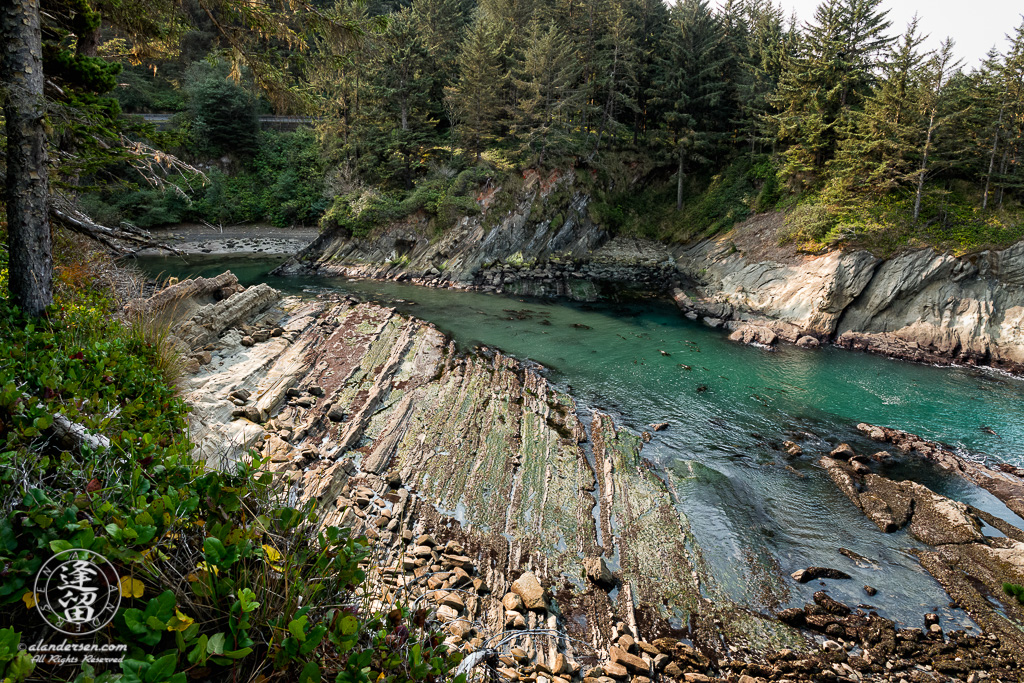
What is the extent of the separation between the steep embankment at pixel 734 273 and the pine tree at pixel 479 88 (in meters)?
4.79

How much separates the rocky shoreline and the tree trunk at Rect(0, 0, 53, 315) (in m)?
3.13

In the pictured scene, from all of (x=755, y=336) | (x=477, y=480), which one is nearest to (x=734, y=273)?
(x=755, y=336)

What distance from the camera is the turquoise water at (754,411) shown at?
29.3 ft

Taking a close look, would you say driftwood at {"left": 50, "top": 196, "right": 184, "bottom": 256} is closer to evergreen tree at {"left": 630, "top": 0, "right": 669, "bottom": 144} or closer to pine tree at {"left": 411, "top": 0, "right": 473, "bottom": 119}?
pine tree at {"left": 411, "top": 0, "right": 473, "bottom": 119}

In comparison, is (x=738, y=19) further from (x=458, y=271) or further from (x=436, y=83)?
(x=458, y=271)

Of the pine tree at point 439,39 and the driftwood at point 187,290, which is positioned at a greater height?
the pine tree at point 439,39

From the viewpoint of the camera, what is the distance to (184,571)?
2514 millimetres

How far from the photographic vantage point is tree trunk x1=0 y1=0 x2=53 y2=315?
574 centimetres

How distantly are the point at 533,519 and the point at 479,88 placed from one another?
31.8 meters

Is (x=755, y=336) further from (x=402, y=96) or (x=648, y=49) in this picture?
(x=402, y=96)

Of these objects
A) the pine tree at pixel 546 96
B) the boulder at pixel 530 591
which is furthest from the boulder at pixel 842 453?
the pine tree at pixel 546 96

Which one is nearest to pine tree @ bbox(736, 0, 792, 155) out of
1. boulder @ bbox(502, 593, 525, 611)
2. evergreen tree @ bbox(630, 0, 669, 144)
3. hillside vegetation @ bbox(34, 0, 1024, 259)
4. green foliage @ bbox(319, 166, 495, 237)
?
hillside vegetation @ bbox(34, 0, 1024, 259)

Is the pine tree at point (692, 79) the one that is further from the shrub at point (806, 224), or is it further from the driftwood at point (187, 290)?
the driftwood at point (187, 290)

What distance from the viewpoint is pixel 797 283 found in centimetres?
2373
